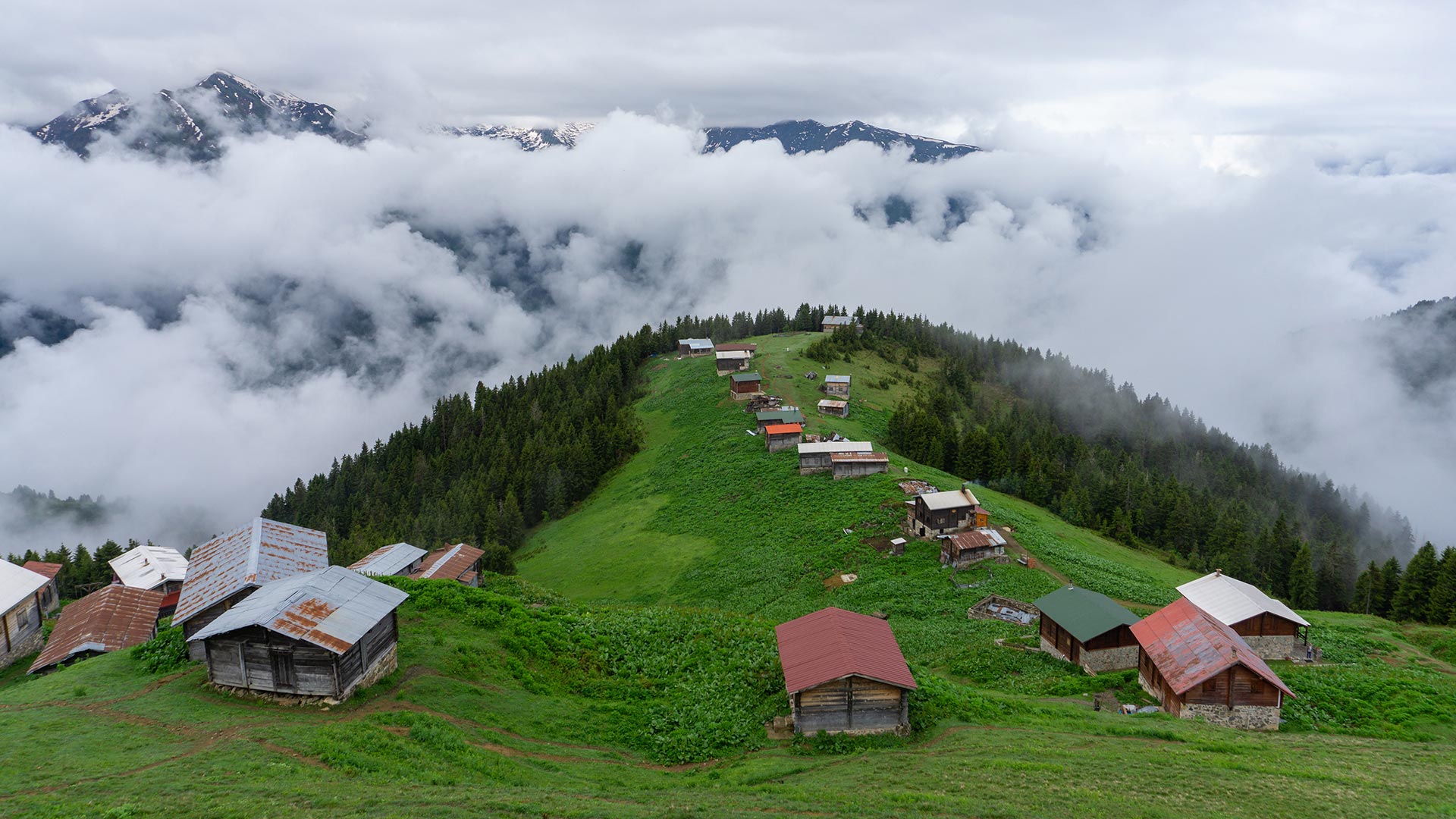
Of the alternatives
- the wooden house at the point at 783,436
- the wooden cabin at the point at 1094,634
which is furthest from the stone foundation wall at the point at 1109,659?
the wooden house at the point at 783,436

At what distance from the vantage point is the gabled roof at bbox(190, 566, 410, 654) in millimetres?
26688

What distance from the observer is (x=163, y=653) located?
1225 inches

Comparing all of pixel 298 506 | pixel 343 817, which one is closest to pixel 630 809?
pixel 343 817

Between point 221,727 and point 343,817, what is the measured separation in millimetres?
9596

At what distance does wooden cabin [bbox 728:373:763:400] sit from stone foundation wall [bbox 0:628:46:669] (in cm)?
8215

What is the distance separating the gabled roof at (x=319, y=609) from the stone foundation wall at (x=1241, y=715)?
35327 millimetres

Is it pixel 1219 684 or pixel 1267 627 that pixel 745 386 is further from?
pixel 1219 684

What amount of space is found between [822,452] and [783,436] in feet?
31.9

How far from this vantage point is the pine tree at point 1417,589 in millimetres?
67625

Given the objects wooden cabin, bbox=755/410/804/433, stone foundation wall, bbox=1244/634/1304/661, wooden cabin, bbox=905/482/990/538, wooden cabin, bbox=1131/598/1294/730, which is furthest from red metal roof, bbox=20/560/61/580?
stone foundation wall, bbox=1244/634/1304/661

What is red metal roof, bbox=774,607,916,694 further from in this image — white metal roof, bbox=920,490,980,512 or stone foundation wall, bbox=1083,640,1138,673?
white metal roof, bbox=920,490,980,512

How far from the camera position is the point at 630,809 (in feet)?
69.1

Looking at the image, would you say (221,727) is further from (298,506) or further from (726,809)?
A: (298,506)

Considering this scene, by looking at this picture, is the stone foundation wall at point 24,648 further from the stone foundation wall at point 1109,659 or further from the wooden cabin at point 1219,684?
the wooden cabin at point 1219,684
